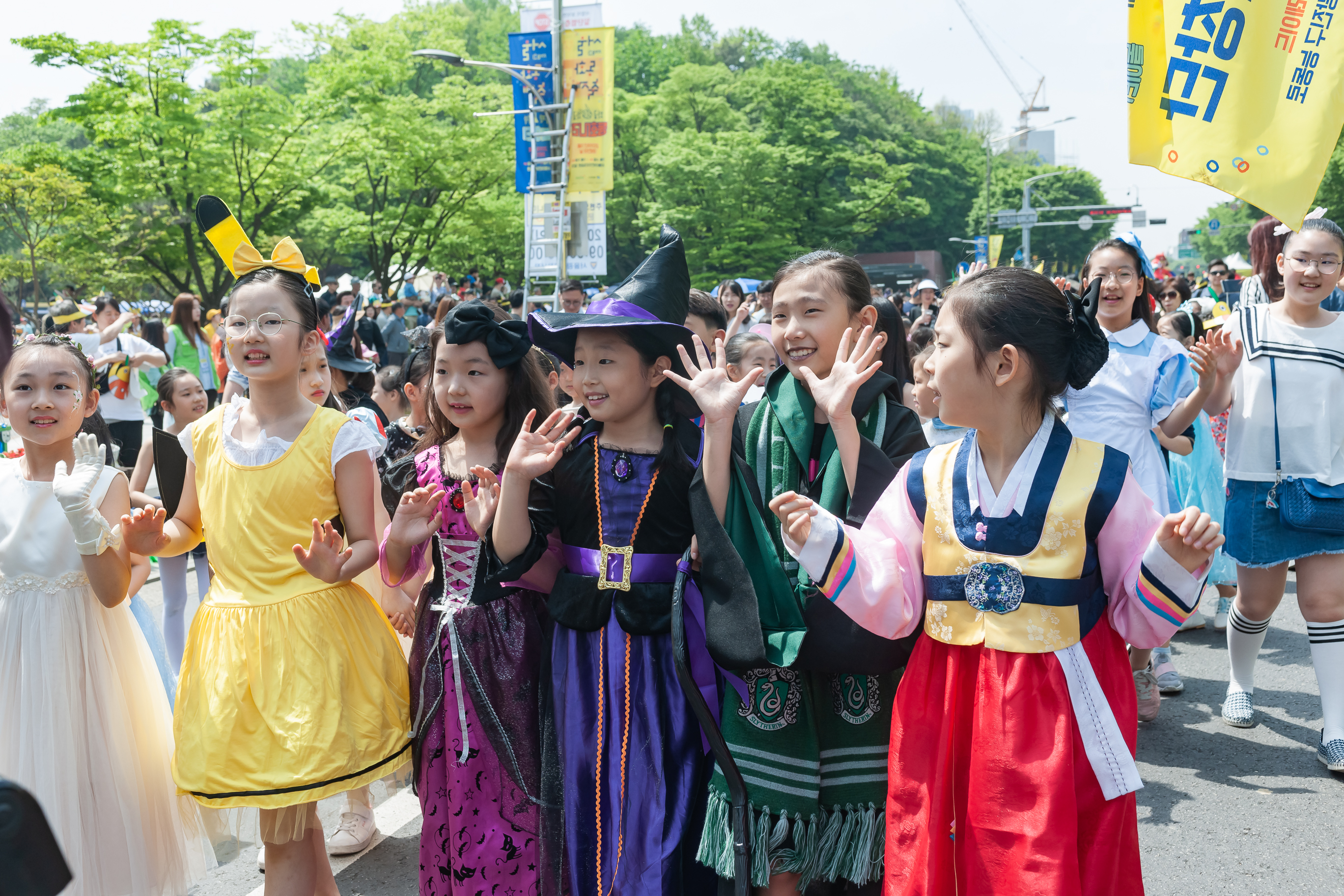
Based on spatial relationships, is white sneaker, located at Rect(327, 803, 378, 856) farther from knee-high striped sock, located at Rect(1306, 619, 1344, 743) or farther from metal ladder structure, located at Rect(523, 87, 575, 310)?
metal ladder structure, located at Rect(523, 87, 575, 310)

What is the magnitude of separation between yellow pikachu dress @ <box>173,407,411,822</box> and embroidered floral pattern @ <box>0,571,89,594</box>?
49 centimetres

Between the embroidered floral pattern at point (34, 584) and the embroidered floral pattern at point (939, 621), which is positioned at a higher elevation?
the embroidered floral pattern at point (939, 621)

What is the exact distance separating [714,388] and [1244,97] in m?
2.08

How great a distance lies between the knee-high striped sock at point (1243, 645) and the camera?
4.50 meters

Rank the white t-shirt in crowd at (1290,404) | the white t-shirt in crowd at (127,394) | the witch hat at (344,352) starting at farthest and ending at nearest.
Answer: the white t-shirt in crowd at (127,394) → the witch hat at (344,352) → the white t-shirt in crowd at (1290,404)

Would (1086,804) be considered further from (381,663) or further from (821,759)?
(381,663)

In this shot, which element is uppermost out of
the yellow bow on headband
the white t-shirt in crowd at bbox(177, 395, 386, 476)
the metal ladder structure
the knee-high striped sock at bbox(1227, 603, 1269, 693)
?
the metal ladder structure

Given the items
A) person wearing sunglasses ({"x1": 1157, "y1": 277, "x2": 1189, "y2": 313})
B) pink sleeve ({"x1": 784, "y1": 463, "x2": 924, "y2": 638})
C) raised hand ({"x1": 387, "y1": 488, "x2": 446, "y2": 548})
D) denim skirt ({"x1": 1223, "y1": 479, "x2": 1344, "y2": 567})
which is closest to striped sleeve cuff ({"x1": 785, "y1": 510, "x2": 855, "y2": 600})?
pink sleeve ({"x1": 784, "y1": 463, "x2": 924, "y2": 638})

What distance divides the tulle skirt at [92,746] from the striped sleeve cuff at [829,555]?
2.08m

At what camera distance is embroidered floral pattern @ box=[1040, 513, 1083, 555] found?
7.20ft

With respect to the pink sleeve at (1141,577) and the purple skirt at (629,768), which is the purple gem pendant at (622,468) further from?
the pink sleeve at (1141,577)

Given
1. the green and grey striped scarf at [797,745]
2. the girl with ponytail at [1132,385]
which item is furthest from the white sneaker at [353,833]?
the girl with ponytail at [1132,385]

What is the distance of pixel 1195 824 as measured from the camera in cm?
378

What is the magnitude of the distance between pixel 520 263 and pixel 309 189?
493 inches
